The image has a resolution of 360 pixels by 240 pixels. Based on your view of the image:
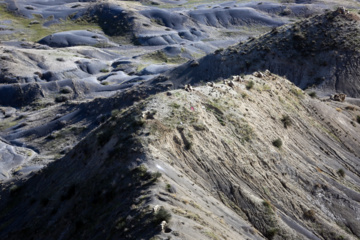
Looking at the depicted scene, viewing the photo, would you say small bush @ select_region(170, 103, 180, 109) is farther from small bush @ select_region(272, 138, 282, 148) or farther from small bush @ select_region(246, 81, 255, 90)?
small bush @ select_region(246, 81, 255, 90)

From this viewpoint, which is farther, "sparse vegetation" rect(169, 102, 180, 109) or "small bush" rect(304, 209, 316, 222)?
"sparse vegetation" rect(169, 102, 180, 109)

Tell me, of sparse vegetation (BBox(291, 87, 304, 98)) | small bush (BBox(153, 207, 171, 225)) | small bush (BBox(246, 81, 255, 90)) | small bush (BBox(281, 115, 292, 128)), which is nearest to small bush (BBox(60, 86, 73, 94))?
small bush (BBox(246, 81, 255, 90))

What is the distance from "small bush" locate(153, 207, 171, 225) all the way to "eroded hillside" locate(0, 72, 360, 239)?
0.04 meters

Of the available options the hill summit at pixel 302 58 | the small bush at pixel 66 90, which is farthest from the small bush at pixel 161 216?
the small bush at pixel 66 90

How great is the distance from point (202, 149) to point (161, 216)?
19.1 feet

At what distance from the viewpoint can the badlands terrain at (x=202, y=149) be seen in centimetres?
1365

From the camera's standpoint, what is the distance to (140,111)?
1767 cm

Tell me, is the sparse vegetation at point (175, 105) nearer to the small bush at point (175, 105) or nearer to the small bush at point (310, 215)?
the small bush at point (175, 105)

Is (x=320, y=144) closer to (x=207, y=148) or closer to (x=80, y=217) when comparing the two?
(x=207, y=148)

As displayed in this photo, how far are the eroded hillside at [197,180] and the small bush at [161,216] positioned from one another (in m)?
0.04

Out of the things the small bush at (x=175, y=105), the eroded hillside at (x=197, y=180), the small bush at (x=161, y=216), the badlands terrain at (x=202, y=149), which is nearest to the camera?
the small bush at (x=161, y=216)

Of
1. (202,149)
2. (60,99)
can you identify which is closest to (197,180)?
(202,149)

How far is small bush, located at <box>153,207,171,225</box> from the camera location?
11223mm

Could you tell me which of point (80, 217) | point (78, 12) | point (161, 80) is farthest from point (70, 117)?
point (78, 12)
